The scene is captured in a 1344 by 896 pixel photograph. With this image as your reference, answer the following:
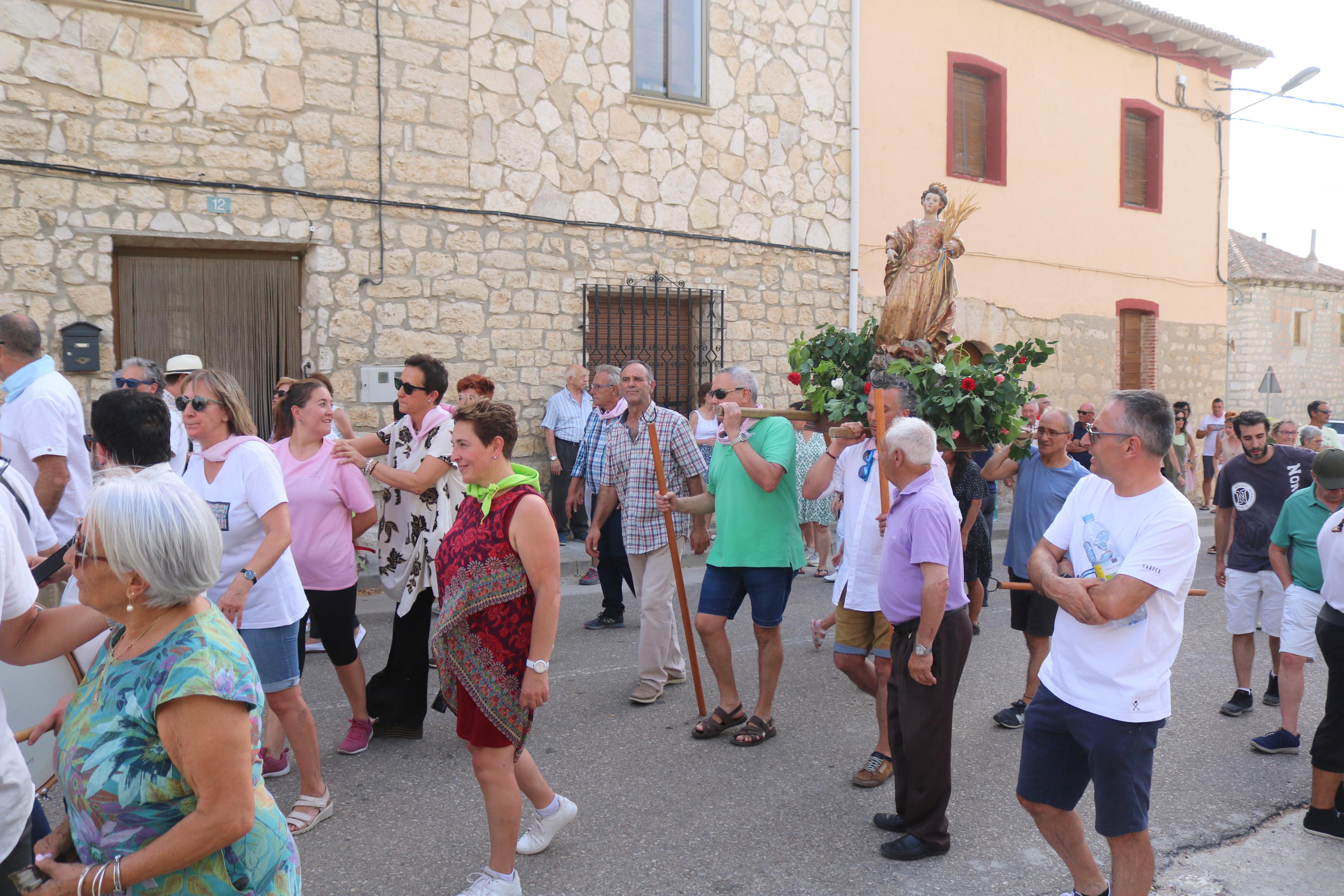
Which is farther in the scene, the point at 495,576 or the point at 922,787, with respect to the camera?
the point at 922,787

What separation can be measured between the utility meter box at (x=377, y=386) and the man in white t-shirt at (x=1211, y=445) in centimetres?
1309

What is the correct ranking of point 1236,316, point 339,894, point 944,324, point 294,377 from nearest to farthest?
point 339,894, point 944,324, point 294,377, point 1236,316

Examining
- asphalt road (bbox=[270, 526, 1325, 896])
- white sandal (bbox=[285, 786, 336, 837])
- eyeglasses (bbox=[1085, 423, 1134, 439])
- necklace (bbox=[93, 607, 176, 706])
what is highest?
eyeglasses (bbox=[1085, 423, 1134, 439])

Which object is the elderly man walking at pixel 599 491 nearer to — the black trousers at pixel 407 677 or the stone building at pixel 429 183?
the black trousers at pixel 407 677

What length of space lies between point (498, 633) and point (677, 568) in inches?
80.1

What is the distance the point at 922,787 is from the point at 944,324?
10.1 feet

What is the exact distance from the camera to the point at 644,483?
6016 mm

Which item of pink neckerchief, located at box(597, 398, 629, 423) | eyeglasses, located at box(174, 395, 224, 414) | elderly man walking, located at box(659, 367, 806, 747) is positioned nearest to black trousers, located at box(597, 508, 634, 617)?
pink neckerchief, located at box(597, 398, 629, 423)

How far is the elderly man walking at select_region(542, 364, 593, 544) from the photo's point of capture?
10.7m

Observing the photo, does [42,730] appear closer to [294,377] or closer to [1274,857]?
[1274,857]

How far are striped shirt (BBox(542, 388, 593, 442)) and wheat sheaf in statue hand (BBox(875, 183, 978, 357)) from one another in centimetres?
511

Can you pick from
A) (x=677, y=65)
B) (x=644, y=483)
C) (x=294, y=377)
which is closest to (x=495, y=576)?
(x=644, y=483)

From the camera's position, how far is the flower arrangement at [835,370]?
531 centimetres

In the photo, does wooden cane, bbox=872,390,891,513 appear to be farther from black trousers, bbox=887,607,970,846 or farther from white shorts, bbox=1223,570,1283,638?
white shorts, bbox=1223,570,1283,638
